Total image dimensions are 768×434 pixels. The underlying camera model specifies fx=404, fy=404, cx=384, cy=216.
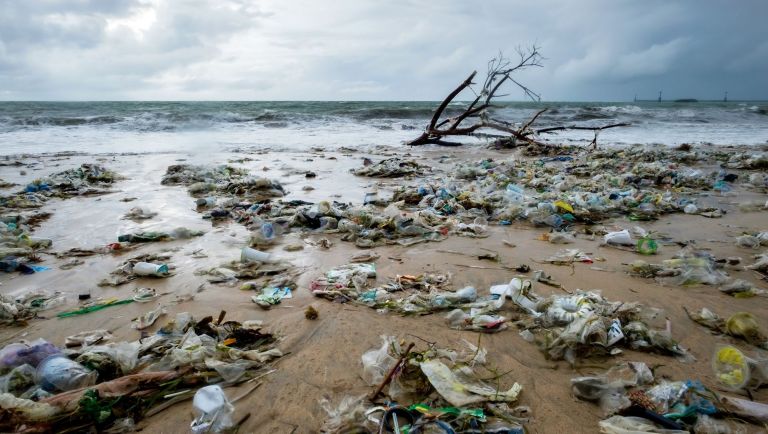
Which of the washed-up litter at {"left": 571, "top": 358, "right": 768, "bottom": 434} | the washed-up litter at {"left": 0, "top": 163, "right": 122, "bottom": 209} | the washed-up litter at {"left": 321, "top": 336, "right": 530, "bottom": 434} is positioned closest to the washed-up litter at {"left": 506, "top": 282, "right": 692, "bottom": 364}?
the washed-up litter at {"left": 571, "top": 358, "right": 768, "bottom": 434}

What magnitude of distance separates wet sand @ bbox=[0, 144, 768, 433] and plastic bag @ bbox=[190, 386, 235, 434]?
2.4 inches

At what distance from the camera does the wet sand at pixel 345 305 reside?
1922 millimetres

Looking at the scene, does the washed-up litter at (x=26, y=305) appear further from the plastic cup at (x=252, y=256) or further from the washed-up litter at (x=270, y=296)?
the washed-up litter at (x=270, y=296)

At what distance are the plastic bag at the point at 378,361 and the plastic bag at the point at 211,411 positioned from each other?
0.66 meters

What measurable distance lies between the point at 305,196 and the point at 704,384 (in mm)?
5516

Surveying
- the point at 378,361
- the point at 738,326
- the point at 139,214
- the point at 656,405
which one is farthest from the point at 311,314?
the point at 139,214

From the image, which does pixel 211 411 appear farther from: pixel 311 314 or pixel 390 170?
pixel 390 170

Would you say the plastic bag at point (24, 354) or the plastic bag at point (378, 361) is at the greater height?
the plastic bag at point (24, 354)

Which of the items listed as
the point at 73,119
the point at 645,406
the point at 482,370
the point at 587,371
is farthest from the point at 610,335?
the point at 73,119

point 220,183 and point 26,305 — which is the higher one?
point 220,183

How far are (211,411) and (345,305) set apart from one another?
3.93 feet

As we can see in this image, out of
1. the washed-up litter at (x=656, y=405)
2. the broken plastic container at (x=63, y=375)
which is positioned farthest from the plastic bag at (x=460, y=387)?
the broken plastic container at (x=63, y=375)

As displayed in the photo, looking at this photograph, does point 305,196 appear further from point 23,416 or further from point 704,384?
point 704,384

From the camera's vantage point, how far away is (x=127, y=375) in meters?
2.03
